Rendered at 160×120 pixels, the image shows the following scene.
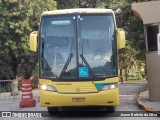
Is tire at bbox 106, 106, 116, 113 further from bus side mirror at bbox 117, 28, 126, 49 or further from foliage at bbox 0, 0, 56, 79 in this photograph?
foliage at bbox 0, 0, 56, 79

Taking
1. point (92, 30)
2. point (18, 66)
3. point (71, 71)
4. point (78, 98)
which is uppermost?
point (92, 30)

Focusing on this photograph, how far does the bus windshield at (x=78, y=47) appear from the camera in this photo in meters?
12.0

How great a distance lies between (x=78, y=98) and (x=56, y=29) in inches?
90.6

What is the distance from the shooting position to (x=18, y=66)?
119ft

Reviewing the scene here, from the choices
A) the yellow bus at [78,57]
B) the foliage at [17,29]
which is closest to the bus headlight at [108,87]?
the yellow bus at [78,57]

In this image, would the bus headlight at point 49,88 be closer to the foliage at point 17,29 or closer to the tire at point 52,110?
the tire at point 52,110

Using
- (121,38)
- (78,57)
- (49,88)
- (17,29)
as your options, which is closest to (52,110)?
(49,88)

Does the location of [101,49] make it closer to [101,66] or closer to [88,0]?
[101,66]

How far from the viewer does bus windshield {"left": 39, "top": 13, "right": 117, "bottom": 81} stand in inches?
473

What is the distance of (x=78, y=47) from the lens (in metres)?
12.2

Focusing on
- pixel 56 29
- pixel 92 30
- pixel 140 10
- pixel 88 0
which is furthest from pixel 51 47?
pixel 88 0

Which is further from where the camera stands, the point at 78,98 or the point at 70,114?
the point at 70,114

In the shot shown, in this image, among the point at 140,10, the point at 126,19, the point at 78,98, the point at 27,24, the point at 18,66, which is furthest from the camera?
the point at 18,66

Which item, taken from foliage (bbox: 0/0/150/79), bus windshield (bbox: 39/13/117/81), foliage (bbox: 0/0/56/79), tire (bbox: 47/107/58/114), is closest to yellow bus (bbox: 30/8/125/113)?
bus windshield (bbox: 39/13/117/81)
